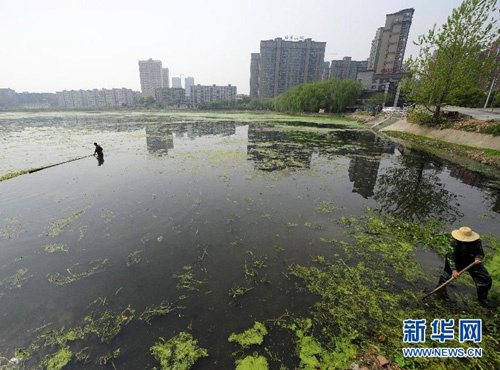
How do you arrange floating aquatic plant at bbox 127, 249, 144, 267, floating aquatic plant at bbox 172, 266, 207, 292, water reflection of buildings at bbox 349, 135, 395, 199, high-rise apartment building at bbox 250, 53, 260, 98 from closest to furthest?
1. floating aquatic plant at bbox 172, 266, 207, 292
2. floating aquatic plant at bbox 127, 249, 144, 267
3. water reflection of buildings at bbox 349, 135, 395, 199
4. high-rise apartment building at bbox 250, 53, 260, 98

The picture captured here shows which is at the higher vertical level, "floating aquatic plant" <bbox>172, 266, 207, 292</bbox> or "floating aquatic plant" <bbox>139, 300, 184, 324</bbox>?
"floating aquatic plant" <bbox>172, 266, 207, 292</bbox>

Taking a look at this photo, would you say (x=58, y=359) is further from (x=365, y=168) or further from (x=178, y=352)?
(x=365, y=168)

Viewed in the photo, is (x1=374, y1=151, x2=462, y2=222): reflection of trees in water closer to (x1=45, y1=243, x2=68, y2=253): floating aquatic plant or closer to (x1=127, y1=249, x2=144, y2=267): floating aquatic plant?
(x1=127, y1=249, x2=144, y2=267): floating aquatic plant

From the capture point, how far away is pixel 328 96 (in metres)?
69.2

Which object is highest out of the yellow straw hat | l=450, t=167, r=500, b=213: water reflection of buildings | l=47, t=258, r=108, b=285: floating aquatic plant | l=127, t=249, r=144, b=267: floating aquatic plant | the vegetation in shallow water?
the yellow straw hat

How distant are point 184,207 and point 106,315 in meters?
4.76

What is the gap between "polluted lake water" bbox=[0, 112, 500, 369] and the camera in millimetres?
3781

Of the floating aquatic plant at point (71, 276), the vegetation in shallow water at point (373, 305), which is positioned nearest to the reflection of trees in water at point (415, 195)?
the vegetation in shallow water at point (373, 305)

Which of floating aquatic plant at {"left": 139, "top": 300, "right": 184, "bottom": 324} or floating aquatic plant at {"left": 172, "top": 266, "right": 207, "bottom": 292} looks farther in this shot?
floating aquatic plant at {"left": 172, "top": 266, "right": 207, "bottom": 292}

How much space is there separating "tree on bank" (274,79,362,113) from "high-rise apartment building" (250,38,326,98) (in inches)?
2774

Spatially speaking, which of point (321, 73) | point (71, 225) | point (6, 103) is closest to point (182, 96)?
point (321, 73)

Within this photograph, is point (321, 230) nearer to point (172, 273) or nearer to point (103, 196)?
point (172, 273)

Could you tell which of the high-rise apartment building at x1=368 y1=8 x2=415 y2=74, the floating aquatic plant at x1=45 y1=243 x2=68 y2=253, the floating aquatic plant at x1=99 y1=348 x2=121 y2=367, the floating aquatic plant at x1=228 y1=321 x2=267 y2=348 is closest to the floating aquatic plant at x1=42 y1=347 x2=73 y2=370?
the floating aquatic plant at x1=99 y1=348 x2=121 y2=367

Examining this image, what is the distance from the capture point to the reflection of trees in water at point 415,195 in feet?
28.1
